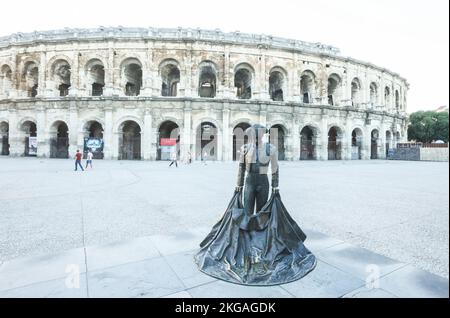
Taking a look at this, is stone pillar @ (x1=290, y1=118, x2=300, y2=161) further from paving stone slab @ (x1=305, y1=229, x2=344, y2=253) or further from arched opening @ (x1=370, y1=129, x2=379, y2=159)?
paving stone slab @ (x1=305, y1=229, x2=344, y2=253)

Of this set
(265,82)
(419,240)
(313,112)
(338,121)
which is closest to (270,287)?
(419,240)

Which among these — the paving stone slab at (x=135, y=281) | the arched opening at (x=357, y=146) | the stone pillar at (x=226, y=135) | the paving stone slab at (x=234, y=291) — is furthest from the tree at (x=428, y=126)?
the paving stone slab at (x=135, y=281)

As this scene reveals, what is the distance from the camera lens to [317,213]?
17.6 ft

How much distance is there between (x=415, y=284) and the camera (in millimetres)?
2482

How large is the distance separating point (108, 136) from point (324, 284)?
22.8 metres

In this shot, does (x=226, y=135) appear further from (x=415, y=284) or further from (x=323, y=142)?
(x=415, y=284)

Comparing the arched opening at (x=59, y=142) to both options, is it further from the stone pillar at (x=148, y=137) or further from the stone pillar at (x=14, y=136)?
the stone pillar at (x=148, y=137)

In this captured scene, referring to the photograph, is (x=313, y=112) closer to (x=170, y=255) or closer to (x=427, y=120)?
(x=170, y=255)

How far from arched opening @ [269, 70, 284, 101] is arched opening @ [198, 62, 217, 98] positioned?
20.2 feet

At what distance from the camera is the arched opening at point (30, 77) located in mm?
23562

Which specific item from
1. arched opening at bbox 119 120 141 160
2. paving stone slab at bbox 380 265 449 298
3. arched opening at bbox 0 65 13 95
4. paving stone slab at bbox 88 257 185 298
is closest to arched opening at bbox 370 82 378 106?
arched opening at bbox 119 120 141 160

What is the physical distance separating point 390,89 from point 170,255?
37183 millimetres

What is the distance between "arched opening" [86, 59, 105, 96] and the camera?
22.7 metres

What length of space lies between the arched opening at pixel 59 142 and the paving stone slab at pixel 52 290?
25181mm
